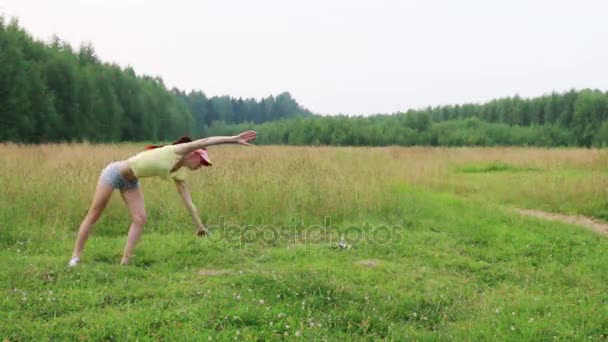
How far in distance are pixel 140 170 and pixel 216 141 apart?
974 mm

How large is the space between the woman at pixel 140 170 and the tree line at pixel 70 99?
19027mm

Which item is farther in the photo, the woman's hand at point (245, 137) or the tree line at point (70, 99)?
the tree line at point (70, 99)

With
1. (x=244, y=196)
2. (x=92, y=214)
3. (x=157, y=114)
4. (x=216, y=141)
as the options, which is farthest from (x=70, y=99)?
(x=216, y=141)

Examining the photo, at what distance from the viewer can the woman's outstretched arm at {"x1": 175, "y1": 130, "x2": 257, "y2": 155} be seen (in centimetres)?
467

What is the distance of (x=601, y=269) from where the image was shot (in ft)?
19.7

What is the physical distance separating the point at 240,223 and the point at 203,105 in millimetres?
112492

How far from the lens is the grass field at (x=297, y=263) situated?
12.7ft

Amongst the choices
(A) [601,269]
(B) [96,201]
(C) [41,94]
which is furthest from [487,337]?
(C) [41,94]

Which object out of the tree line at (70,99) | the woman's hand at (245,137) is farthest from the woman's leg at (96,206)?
the tree line at (70,99)

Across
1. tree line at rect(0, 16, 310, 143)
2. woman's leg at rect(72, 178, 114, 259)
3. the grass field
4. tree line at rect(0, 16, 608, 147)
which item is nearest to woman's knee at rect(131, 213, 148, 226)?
woman's leg at rect(72, 178, 114, 259)

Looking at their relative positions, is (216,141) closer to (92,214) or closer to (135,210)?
(135,210)

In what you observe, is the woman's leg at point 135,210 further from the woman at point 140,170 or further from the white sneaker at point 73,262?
the white sneaker at point 73,262

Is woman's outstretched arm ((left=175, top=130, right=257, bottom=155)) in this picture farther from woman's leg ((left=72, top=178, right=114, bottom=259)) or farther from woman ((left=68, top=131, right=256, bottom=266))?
woman's leg ((left=72, top=178, right=114, bottom=259))

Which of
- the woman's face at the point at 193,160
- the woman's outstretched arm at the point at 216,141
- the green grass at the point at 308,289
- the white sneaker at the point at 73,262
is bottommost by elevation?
the green grass at the point at 308,289
